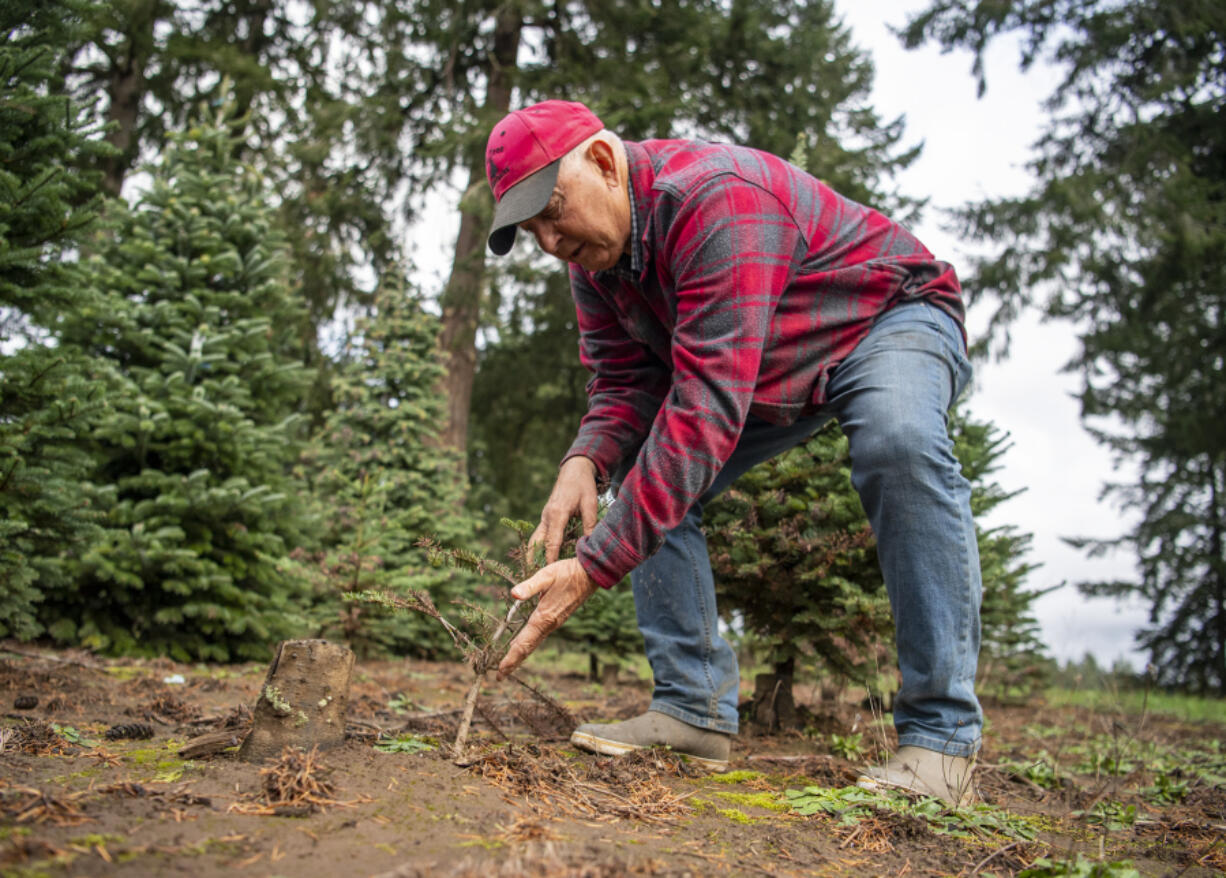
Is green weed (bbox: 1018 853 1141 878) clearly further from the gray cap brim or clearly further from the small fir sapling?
the gray cap brim

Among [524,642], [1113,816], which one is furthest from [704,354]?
[1113,816]

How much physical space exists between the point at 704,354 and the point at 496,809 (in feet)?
3.82

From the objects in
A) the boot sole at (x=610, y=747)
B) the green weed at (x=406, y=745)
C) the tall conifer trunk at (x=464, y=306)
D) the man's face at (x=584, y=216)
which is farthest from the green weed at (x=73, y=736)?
the tall conifer trunk at (x=464, y=306)

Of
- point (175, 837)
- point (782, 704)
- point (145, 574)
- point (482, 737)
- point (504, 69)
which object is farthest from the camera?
point (504, 69)

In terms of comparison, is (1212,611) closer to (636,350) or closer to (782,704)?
(782,704)

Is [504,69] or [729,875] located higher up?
[504,69]

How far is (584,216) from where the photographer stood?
219 cm

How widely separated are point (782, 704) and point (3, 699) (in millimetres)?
2903

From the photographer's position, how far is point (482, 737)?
2498 mm

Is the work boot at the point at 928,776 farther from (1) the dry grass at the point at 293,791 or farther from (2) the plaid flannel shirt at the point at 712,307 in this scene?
(1) the dry grass at the point at 293,791

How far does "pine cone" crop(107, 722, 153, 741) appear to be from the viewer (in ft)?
7.28

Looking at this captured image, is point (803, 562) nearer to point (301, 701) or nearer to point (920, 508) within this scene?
point (920, 508)

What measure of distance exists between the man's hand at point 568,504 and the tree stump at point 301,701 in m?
0.63

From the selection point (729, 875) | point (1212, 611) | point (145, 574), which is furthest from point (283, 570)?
point (1212, 611)
